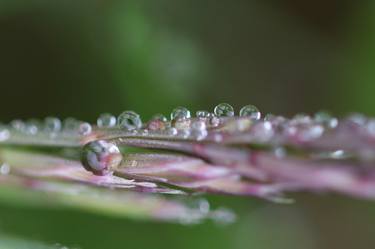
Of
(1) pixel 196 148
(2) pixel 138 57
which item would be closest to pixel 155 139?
(1) pixel 196 148

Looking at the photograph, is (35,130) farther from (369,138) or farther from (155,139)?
(369,138)

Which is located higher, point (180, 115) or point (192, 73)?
point (192, 73)

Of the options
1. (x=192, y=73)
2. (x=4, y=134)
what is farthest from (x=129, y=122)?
(x=192, y=73)

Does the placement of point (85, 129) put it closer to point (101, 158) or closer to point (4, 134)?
point (101, 158)

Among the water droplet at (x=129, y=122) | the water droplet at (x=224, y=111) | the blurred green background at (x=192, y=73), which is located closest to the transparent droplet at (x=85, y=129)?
the water droplet at (x=129, y=122)

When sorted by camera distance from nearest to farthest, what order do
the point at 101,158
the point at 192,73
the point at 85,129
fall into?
the point at 101,158
the point at 85,129
the point at 192,73

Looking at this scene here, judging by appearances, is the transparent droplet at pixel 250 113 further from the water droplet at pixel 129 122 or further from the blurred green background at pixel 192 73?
the blurred green background at pixel 192 73
